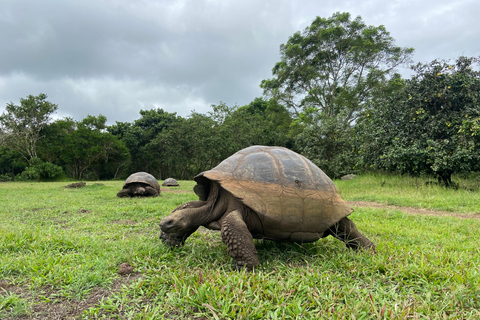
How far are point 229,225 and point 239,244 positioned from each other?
188 millimetres

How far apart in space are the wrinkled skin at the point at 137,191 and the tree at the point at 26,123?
60.2 ft

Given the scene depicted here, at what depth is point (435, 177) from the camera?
35.7 feet

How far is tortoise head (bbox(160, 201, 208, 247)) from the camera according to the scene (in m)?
2.47

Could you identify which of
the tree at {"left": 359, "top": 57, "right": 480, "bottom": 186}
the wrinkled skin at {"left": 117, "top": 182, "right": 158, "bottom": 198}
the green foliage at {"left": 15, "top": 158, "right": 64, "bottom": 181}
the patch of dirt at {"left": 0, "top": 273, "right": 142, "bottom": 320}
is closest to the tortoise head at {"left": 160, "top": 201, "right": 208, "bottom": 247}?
the patch of dirt at {"left": 0, "top": 273, "right": 142, "bottom": 320}

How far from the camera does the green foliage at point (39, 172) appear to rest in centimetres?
1917

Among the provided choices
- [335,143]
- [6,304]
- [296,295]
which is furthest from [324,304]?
[335,143]

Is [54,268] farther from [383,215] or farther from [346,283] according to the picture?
[383,215]

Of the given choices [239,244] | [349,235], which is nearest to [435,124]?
[349,235]

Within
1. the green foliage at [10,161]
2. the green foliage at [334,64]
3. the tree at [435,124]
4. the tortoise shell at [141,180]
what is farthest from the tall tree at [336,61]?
the green foliage at [10,161]

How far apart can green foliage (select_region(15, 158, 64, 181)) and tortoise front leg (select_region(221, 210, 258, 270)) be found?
73.8 feet

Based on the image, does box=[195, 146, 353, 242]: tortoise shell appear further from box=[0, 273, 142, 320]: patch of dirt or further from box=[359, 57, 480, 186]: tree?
box=[359, 57, 480, 186]: tree

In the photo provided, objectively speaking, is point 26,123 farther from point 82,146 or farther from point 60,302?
point 60,302

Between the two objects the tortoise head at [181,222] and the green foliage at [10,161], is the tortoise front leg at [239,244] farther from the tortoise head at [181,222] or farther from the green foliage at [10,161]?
the green foliage at [10,161]

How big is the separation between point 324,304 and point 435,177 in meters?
12.0
